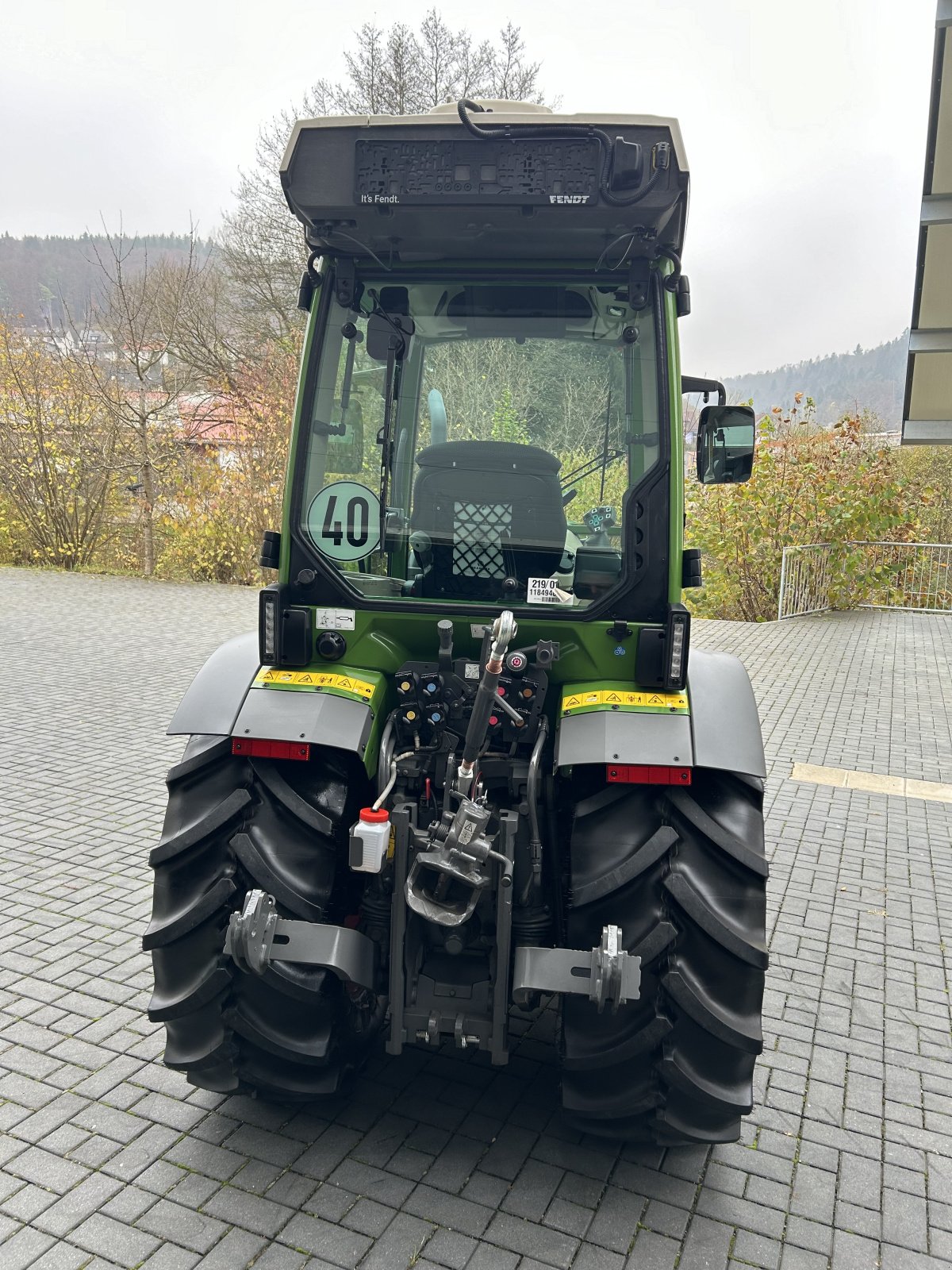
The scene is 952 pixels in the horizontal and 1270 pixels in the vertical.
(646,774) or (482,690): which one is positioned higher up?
(482,690)

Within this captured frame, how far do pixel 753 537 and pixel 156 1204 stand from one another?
566 inches

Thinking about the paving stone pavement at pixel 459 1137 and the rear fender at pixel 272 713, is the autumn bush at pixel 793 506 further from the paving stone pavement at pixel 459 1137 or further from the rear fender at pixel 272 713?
the rear fender at pixel 272 713

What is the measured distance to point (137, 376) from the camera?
18.8 m

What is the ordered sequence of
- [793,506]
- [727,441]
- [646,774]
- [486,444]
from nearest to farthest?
[646,774] → [486,444] → [727,441] → [793,506]

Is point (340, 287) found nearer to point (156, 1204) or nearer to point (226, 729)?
point (226, 729)

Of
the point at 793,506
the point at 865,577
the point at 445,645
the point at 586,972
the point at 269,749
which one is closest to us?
the point at 586,972

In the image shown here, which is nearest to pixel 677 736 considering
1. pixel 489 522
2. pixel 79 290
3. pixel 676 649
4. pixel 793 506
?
pixel 676 649

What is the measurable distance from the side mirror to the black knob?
133 cm

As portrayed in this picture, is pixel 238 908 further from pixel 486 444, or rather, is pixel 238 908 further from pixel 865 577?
pixel 865 577

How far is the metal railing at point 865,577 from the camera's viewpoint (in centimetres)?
1575

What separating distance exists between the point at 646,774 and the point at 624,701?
0.85 feet

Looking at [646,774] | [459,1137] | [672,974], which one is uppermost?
[646,774]

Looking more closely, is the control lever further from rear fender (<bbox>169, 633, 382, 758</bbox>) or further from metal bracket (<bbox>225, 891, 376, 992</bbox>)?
metal bracket (<bbox>225, 891, 376, 992</bbox>)

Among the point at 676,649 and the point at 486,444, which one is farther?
the point at 486,444
